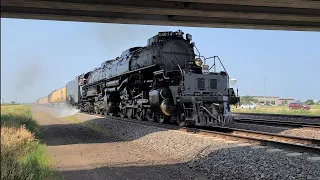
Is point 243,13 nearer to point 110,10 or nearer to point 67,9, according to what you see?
point 110,10

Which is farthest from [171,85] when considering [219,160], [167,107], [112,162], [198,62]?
[219,160]

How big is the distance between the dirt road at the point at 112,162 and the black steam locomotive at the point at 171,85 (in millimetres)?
3254

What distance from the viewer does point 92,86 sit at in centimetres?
3075

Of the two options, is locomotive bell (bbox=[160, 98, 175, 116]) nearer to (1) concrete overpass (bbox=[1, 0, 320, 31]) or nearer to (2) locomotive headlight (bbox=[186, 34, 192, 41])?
(1) concrete overpass (bbox=[1, 0, 320, 31])

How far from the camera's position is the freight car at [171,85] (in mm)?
14812

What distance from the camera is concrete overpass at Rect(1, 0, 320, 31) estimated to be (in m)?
11.2

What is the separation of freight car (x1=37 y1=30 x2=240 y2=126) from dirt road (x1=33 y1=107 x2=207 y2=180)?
10.5 ft

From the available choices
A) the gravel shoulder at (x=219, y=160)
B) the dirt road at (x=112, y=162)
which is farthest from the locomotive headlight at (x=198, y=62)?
the dirt road at (x=112, y=162)

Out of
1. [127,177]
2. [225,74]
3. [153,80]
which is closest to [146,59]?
[153,80]

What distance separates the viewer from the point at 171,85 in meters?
16.3

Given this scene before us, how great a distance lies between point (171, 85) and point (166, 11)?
16.1 feet

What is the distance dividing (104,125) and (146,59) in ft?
14.8

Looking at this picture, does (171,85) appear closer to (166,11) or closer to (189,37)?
(189,37)

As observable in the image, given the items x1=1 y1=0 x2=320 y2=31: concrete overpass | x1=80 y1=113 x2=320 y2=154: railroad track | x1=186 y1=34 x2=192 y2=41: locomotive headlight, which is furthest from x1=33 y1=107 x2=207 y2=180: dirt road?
x1=186 y1=34 x2=192 y2=41: locomotive headlight
